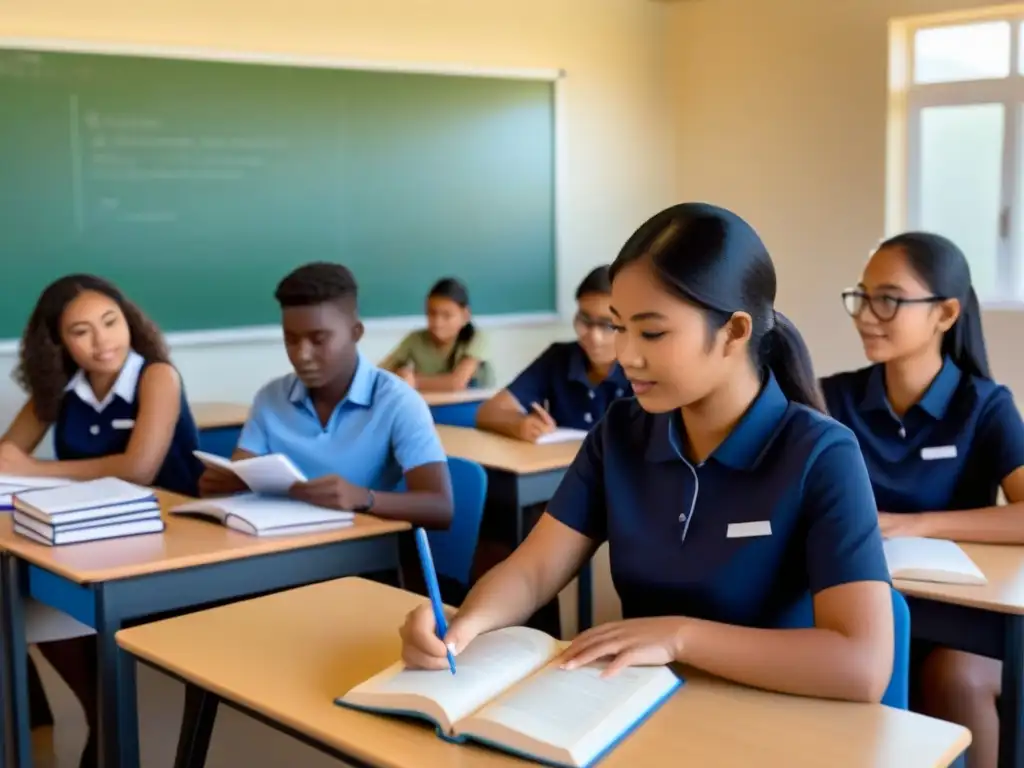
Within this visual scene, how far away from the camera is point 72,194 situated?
16.0ft

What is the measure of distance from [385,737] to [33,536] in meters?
1.35

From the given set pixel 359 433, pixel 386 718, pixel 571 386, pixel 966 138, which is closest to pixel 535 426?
pixel 571 386

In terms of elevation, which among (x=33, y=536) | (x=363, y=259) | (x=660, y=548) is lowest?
(x=33, y=536)

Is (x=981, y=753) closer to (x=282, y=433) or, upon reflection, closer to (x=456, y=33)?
(x=282, y=433)

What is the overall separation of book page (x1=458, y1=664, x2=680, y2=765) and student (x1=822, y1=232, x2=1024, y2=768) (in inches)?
45.9

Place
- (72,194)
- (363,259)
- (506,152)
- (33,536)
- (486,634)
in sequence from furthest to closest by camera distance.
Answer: (506,152) → (363,259) → (72,194) → (33,536) → (486,634)

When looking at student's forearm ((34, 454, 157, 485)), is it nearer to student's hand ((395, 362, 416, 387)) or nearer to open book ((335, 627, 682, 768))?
open book ((335, 627, 682, 768))

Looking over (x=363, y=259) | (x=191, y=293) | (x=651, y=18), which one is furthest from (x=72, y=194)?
(x=651, y=18)

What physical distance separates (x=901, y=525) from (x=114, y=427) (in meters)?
2.03

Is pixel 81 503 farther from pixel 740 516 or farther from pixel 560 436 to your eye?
pixel 560 436

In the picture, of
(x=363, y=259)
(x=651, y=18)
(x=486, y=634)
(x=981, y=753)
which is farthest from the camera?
(x=651, y=18)

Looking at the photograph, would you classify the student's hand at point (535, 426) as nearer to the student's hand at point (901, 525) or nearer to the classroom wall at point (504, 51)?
the student's hand at point (901, 525)

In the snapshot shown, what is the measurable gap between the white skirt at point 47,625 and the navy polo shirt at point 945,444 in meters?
1.75

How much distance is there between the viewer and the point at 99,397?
3186 millimetres
